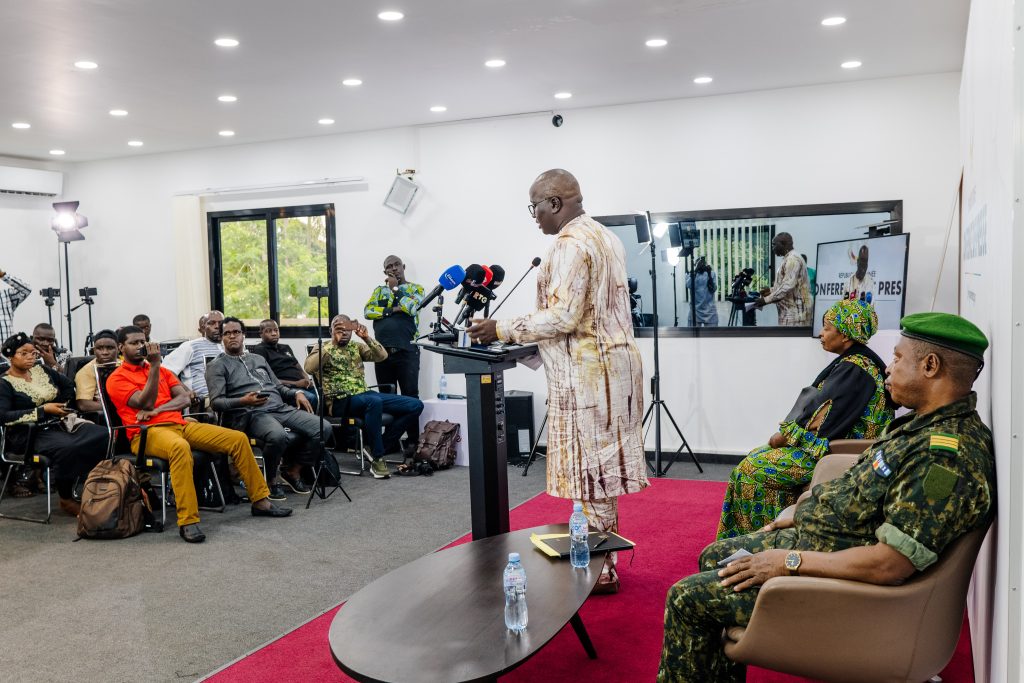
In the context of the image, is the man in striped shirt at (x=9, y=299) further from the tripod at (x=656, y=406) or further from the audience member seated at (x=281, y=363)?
the tripod at (x=656, y=406)

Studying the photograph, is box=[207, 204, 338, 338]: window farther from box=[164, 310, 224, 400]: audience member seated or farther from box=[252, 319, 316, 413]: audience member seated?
box=[164, 310, 224, 400]: audience member seated

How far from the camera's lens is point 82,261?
10.2 meters

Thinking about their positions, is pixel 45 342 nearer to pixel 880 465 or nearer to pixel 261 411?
pixel 261 411

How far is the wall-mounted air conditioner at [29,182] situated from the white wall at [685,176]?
99.2 inches

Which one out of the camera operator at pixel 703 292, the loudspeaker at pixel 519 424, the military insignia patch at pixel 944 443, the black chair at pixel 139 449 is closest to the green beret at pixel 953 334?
the military insignia patch at pixel 944 443

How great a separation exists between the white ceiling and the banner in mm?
1304

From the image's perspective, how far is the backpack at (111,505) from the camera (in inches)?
196

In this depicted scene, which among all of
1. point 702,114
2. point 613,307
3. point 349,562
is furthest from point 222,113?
point 613,307

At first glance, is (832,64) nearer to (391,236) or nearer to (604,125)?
(604,125)

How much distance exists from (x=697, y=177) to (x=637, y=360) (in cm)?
401

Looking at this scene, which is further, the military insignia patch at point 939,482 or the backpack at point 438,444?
the backpack at point 438,444

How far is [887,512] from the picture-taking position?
2084 millimetres

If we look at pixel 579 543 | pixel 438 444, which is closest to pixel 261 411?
pixel 438 444

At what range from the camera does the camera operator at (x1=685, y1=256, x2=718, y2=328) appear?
7.15 m
